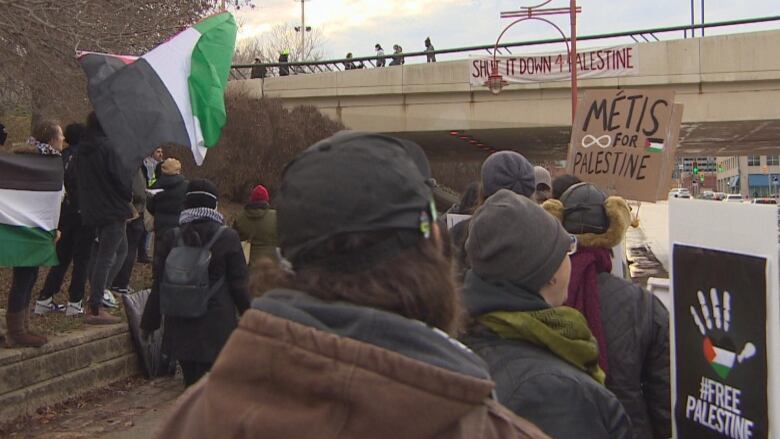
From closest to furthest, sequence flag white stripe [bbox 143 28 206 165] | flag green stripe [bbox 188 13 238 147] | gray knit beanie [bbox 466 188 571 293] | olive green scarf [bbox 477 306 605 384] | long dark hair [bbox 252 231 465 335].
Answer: long dark hair [bbox 252 231 465 335] < olive green scarf [bbox 477 306 605 384] < gray knit beanie [bbox 466 188 571 293] < flag white stripe [bbox 143 28 206 165] < flag green stripe [bbox 188 13 238 147]

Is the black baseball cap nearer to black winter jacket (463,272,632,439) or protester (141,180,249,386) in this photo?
black winter jacket (463,272,632,439)

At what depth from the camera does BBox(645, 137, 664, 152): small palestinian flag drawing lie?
7042 millimetres

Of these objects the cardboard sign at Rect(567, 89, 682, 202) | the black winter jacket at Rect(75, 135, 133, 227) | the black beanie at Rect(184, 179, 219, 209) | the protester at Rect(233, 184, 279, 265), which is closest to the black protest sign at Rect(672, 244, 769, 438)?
the black beanie at Rect(184, 179, 219, 209)

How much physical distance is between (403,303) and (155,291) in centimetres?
462

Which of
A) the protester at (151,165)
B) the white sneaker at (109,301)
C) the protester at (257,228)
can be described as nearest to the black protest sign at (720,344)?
the protester at (257,228)

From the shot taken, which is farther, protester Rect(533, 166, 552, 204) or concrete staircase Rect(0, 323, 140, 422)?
protester Rect(533, 166, 552, 204)

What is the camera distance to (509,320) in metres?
2.24

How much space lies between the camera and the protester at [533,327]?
2068mm

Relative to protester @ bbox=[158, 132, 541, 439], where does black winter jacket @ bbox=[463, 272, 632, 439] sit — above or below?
below

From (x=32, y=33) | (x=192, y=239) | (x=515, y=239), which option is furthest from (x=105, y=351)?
(x=515, y=239)

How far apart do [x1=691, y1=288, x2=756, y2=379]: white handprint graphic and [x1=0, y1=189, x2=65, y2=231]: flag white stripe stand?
540 centimetres

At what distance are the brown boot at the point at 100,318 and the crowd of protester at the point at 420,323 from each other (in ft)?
16.8

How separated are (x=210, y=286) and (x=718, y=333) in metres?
3.55

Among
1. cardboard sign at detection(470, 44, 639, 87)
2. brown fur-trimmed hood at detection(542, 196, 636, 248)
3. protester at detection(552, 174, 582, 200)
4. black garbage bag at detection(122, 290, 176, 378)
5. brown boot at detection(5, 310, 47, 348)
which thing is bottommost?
black garbage bag at detection(122, 290, 176, 378)
